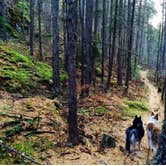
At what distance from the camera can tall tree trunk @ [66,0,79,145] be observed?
995 centimetres

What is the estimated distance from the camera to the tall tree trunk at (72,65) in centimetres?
995

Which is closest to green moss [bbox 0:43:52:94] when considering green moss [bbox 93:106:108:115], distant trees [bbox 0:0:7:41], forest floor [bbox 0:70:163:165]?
forest floor [bbox 0:70:163:165]

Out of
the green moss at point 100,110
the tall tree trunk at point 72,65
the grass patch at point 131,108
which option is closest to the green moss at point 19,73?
the green moss at point 100,110

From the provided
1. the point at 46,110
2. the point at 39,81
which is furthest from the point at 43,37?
the point at 46,110

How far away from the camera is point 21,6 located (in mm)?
36125

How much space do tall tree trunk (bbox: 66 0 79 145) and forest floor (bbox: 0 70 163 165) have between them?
42 centimetres

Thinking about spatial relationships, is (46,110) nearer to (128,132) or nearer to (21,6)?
(128,132)

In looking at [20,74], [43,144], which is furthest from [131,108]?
[43,144]

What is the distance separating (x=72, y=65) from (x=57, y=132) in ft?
7.81

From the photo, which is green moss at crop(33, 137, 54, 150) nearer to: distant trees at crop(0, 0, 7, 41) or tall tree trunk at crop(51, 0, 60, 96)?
tall tree trunk at crop(51, 0, 60, 96)

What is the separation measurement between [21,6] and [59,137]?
27.9m

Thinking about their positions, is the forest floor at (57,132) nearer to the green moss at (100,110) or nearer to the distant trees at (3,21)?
the green moss at (100,110)

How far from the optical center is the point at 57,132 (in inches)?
435

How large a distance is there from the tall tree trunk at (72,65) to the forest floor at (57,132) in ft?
1.39
